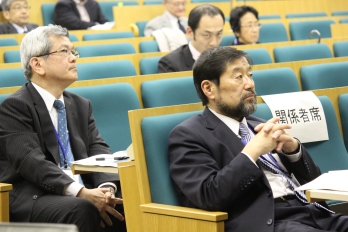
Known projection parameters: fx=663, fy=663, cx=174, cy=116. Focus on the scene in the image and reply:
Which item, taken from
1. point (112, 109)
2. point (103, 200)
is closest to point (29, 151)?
point (103, 200)

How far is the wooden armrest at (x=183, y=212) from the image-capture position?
4.62ft

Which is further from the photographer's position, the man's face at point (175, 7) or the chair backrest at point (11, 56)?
the man's face at point (175, 7)

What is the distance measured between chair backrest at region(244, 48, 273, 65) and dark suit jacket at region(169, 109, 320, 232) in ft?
4.67

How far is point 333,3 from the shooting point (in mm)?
6352

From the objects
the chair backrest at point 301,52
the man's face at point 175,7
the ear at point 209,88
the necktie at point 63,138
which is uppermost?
the man's face at point 175,7

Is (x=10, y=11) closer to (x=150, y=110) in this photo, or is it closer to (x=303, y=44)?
(x=303, y=44)

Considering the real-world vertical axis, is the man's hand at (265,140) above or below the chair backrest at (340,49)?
below

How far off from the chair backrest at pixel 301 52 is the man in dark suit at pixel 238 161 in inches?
58.1

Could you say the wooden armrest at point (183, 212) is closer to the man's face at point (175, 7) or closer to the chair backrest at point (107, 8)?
the man's face at point (175, 7)

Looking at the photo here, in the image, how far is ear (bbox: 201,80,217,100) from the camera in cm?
167

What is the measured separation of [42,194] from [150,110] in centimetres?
40

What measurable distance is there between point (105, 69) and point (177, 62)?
0.39 m

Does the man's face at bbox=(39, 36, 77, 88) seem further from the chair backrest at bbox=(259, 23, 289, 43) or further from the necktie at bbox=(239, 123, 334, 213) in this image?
the chair backrest at bbox=(259, 23, 289, 43)

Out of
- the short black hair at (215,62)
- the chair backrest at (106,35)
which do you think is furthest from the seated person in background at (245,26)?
the short black hair at (215,62)
